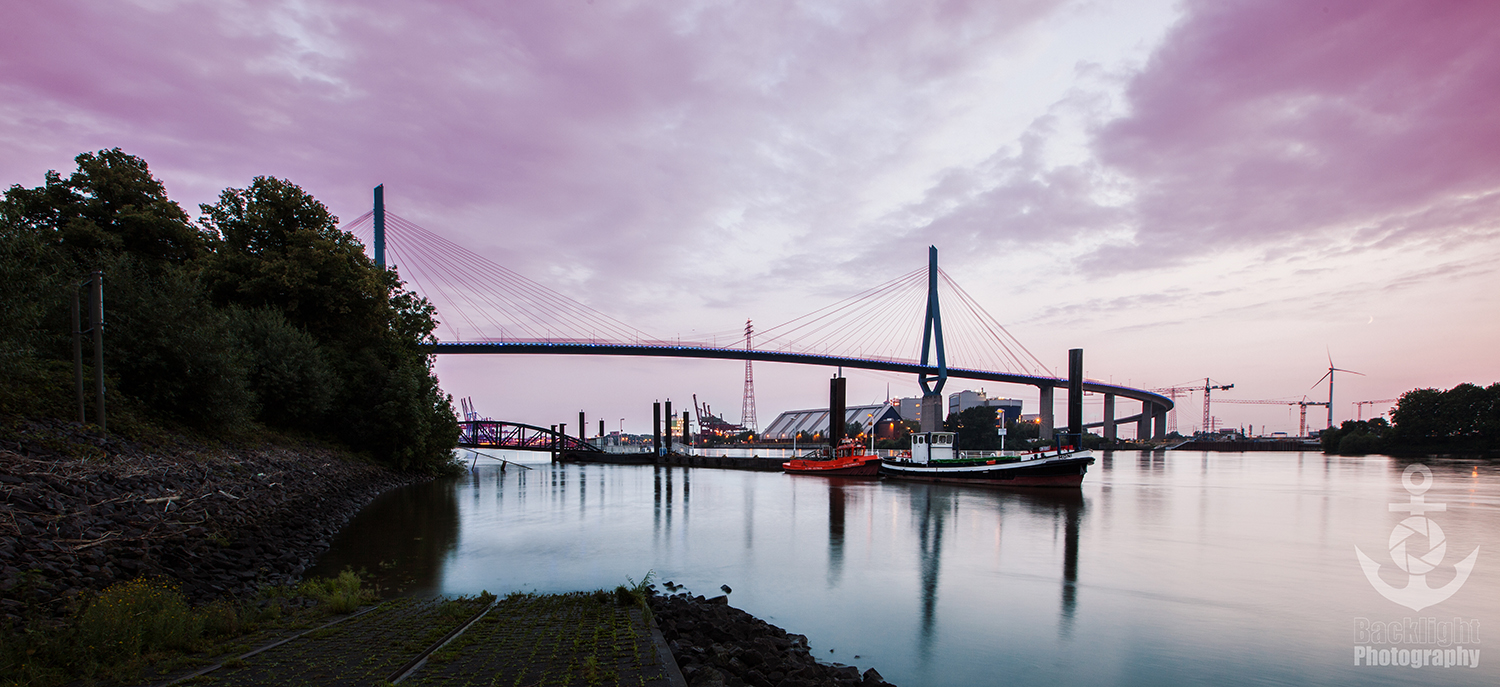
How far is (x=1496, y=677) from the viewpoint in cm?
955

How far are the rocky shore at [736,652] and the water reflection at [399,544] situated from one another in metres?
5.82

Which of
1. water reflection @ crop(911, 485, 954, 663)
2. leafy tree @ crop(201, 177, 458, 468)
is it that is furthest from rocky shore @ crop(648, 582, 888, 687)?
leafy tree @ crop(201, 177, 458, 468)

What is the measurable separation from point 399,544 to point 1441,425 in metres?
111

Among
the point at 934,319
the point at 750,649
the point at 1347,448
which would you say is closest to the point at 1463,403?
the point at 1347,448

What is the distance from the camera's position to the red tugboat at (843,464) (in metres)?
49.9

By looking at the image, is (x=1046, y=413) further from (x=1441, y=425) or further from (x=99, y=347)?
(x=99, y=347)

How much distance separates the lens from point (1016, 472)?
1561 inches

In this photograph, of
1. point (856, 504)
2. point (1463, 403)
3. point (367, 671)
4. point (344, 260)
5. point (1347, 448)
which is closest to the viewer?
point (367, 671)

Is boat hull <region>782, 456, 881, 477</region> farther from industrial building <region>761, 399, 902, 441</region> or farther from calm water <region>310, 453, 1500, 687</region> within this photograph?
industrial building <region>761, 399, 902, 441</region>

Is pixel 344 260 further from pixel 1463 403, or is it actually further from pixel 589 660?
pixel 1463 403

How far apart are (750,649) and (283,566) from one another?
994cm

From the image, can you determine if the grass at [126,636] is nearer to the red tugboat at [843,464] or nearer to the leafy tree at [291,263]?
the leafy tree at [291,263]

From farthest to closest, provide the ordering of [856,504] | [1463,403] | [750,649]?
[1463,403] → [856,504] → [750,649]

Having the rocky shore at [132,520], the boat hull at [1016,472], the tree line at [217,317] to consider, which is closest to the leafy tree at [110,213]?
the tree line at [217,317]
